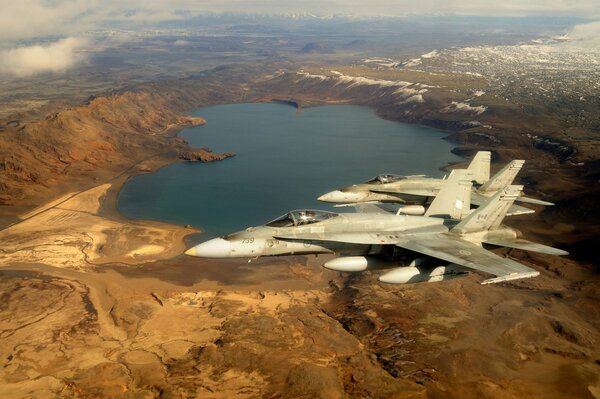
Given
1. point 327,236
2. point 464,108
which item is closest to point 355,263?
point 327,236

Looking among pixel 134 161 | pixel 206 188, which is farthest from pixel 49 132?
pixel 206 188

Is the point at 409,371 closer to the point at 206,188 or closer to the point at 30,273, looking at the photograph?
the point at 30,273

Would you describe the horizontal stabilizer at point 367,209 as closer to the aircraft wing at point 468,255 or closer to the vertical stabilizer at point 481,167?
the aircraft wing at point 468,255

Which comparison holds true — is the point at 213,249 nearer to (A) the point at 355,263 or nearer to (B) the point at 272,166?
(A) the point at 355,263

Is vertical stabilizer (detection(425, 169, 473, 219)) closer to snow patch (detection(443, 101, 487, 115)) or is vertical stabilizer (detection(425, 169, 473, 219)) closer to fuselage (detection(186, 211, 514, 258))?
fuselage (detection(186, 211, 514, 258))

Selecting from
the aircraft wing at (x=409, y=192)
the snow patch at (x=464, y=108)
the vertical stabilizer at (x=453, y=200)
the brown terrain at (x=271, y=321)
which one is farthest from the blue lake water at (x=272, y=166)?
the vertical stabilizer at (x=453, y=200)

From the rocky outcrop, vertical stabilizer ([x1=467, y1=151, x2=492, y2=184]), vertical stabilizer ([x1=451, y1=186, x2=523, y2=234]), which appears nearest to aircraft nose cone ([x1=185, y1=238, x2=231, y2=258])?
vertical stabilizer ([x1=451, y1=186, x2=523, y2=234])
